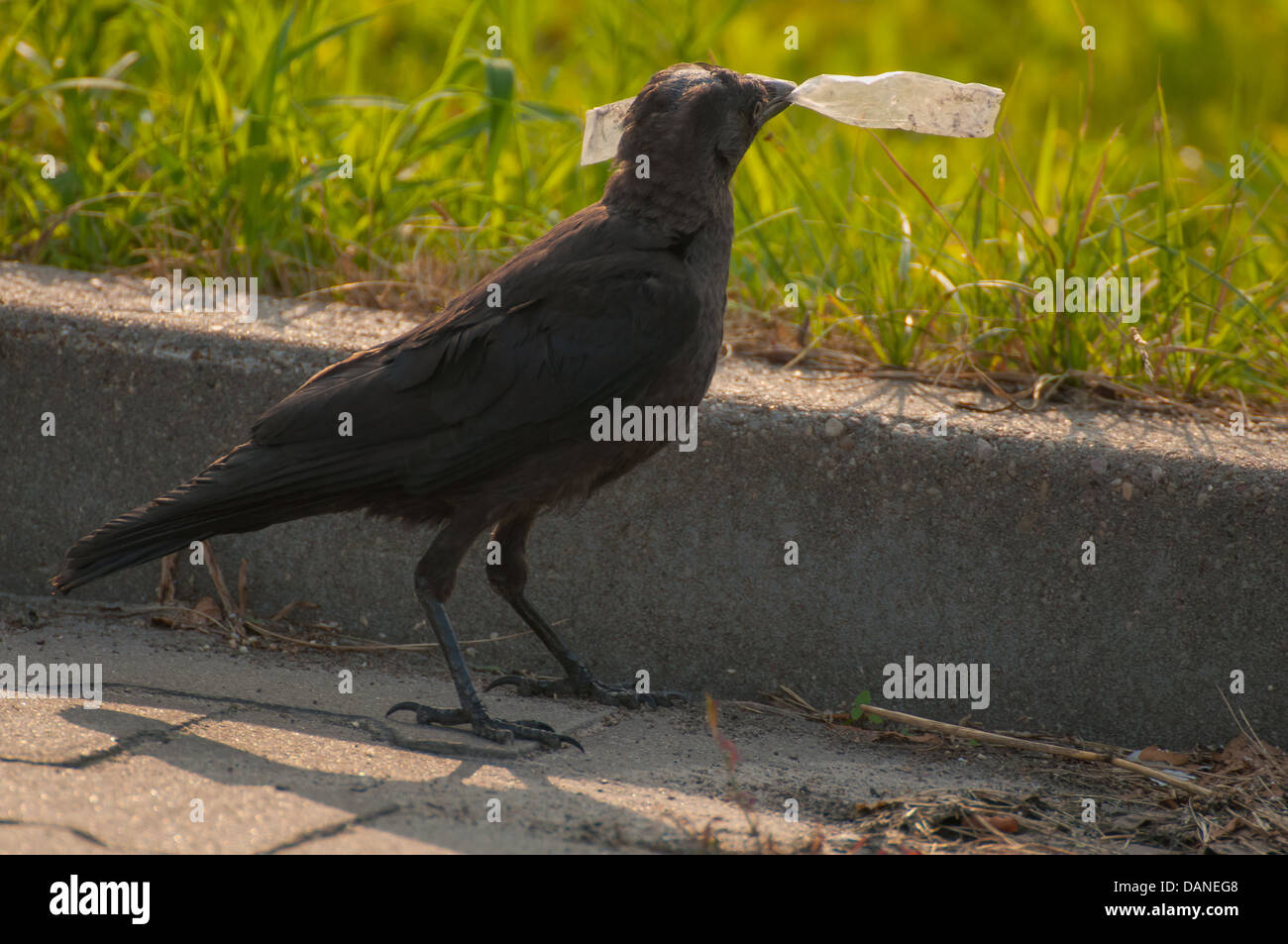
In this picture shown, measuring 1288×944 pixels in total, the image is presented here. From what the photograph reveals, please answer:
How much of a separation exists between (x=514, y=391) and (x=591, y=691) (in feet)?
2.73

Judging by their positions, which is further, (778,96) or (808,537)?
(808,537)

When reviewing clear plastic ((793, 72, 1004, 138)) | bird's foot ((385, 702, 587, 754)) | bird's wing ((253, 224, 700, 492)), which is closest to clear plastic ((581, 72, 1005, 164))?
clear plastic ((793, 72, 1004, 138))

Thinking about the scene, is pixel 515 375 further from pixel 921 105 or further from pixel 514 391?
pixel 921 105

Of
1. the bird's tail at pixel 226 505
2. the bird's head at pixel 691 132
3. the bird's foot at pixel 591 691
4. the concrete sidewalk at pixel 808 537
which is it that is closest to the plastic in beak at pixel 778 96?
the bird's head at pixel 691 132

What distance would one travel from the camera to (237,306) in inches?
150

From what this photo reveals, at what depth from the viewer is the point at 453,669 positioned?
2.96 metres

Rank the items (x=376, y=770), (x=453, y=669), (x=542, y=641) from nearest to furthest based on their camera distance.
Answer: (x=376, y=770)
(x=453, y=669)
(x=542, y=641)

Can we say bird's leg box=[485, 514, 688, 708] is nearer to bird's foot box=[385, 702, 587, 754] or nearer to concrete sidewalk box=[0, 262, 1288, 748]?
concrete sidewalk box=[0, 262, 1288, 748]

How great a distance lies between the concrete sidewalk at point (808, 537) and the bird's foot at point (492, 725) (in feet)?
1.54

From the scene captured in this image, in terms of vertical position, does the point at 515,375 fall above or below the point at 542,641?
above

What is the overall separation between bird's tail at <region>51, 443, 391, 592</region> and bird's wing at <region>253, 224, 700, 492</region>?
0.14 feet

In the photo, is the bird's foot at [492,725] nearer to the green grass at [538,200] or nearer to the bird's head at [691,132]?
the bird's head at [691,132]

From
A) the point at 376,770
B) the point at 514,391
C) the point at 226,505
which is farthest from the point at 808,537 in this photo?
the point at 226,505

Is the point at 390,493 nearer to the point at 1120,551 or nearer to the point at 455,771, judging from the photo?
the point at 455,771
